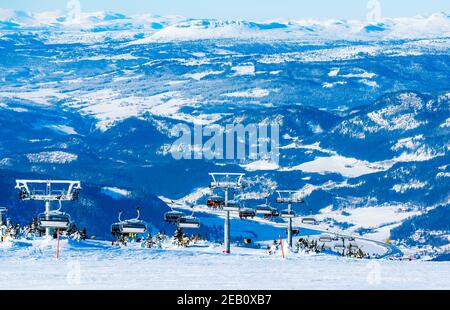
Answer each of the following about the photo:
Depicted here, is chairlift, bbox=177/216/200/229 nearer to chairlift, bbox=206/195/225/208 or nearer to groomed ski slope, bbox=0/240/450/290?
chairlift, bbox=206/195/225/208

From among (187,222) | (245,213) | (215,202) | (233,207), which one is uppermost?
(233,207)

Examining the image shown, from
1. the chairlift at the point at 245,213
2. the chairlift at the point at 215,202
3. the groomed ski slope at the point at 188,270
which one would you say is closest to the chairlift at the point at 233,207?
the chairlift at the point at 215,202

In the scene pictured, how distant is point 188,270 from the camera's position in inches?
3615

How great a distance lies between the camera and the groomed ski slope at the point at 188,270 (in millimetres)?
81500

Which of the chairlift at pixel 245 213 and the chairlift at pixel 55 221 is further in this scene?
the chairlift at pixel 245 213

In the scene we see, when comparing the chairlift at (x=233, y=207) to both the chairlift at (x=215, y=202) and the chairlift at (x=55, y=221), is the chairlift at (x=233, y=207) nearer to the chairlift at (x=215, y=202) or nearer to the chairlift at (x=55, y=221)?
the chairlift at (x=215, y=202)

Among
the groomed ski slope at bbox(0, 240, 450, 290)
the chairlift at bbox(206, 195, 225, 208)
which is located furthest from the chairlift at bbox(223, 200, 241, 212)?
the groomed ski slope at bbox(0, 240, 450, 290)

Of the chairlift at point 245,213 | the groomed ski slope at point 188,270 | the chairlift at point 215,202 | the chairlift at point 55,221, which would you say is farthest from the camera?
the chairlift at point 245,213

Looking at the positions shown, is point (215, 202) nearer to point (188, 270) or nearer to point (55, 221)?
point (55, 221)

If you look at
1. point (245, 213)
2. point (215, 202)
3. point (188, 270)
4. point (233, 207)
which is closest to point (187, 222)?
point (233, 207)

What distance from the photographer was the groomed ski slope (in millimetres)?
81500
